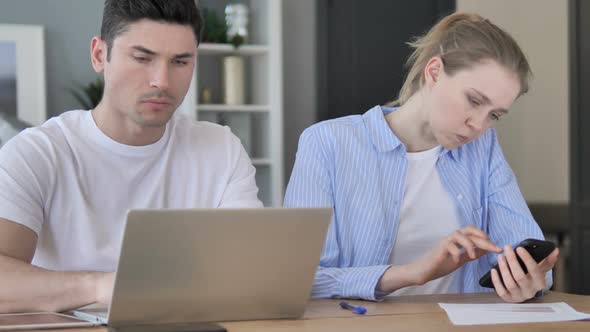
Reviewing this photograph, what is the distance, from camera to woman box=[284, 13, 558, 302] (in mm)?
2193

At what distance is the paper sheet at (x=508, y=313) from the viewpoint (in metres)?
1.71

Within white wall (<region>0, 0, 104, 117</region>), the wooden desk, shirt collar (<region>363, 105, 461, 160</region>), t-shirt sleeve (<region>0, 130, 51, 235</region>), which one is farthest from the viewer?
white wall (<region>0, 0, 104, 117</region>)

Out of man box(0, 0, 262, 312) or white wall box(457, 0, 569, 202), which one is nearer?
man box(0, 0, 262, 312)

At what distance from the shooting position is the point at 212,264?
1.51m

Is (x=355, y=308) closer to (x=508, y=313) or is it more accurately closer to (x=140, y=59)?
(x=508, y=313)

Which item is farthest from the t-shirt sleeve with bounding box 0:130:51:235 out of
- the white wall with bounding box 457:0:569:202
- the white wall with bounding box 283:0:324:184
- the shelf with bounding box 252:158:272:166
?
the white wall with bounding box 457:0:569:202

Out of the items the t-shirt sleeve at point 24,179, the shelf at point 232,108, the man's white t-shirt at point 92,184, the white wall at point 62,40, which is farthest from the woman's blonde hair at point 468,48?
the white wall at point 62,40

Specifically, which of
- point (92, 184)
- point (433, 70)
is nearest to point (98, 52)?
point (92, 184)

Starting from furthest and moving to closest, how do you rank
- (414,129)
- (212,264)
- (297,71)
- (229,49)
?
(297,71) < (229,49) < (414,129) < (212,264)

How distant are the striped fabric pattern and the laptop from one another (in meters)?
0.67

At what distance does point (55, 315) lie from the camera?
1640 millimetres

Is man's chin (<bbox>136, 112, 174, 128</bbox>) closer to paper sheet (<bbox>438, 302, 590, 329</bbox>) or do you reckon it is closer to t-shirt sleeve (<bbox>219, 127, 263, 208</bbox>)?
t-shirt sleeve (<bbox>219, 127, 263, 208</bbox>)

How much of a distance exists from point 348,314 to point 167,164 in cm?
64

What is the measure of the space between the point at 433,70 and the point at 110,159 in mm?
826
